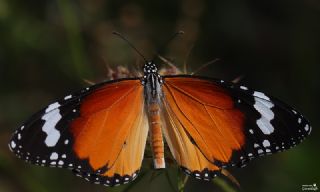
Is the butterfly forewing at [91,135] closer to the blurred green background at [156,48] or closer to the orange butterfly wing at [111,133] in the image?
the orange butterfly wing at [111,133]

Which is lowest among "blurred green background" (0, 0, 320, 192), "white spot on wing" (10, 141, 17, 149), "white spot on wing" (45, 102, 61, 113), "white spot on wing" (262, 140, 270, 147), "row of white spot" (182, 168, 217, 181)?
"row of white spot" (182, 168, 217, 181)

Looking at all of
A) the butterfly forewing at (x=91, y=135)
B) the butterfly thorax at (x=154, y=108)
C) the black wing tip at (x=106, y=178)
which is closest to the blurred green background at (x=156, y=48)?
the butterfly thorax at (x=154, y=108)

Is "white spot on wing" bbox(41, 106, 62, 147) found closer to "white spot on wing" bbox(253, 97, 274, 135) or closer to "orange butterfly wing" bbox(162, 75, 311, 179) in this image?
"orange butterfly wing" bbox(162, 75, 311, 179)

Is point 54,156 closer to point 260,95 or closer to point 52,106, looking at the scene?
point 52,106

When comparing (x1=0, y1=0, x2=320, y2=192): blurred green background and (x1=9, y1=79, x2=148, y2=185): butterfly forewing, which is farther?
(x1=0, y1=0, x2=320, y2=192): blurred green background

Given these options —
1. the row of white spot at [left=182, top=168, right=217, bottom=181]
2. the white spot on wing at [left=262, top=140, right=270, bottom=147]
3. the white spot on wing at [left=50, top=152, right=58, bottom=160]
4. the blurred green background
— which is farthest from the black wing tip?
the blurred green background

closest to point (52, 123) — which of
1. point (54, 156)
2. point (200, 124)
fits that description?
point (54, 156)

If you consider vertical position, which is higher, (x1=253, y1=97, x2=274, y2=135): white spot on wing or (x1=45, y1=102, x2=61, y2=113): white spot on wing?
(x1=45, y1=102, x2=61, y2=113): white spot on wing
